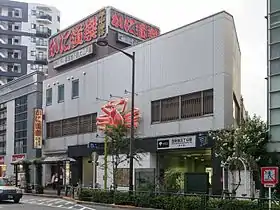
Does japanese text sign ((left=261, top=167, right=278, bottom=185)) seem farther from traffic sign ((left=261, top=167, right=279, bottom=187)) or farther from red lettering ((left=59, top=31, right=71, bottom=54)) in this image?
red lettering ((left=59, top=31, right=71, bottom=54))

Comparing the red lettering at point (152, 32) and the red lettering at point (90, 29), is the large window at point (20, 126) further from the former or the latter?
the red lettering at point (152, 32)

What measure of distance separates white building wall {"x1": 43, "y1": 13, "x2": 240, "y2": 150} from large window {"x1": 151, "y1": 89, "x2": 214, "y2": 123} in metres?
0.35

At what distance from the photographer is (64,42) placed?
4997 cm

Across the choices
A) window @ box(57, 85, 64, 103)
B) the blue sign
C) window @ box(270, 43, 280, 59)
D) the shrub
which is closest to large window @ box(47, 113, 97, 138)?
window @ box(57, 85, 64, 103)

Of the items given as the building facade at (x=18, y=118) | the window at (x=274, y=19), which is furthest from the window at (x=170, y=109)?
the building facade at (x=18, y=118)

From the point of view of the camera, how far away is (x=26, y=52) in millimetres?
111750

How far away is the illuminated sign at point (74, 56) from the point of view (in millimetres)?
45831

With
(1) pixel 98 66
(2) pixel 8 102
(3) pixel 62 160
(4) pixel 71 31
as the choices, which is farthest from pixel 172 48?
(2) pixel 8 102

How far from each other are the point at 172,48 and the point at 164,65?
4.34 ft

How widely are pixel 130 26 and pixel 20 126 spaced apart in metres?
17.4

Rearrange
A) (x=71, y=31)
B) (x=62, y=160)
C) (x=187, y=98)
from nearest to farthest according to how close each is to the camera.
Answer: (x=187, y=98) < (x=62, y=160) < (x=71, y=31)

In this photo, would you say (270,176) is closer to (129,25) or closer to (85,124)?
(85,124)

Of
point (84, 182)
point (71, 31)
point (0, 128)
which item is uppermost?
point (71, 31)

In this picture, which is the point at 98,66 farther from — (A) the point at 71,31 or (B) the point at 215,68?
(B) the point at 215,68
